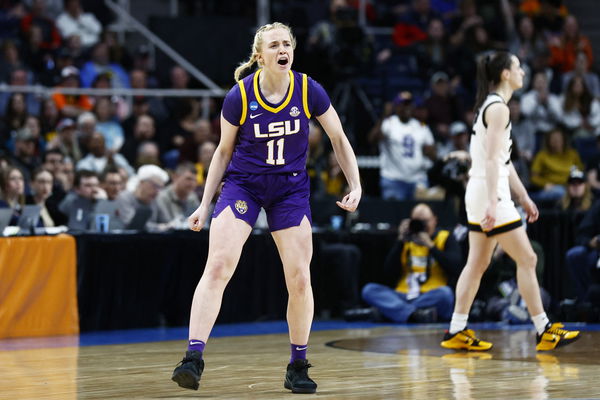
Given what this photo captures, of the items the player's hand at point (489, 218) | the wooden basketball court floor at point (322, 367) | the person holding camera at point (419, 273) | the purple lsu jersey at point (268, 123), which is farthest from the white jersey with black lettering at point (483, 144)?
the person holding camera at point (419, 273)

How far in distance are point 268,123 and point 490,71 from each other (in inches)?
104

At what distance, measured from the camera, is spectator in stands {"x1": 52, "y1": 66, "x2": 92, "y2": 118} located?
14.4 m

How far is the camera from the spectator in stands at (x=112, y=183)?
11.8m

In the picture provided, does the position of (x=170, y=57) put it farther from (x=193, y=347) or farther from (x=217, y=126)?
(x=193, y=347)

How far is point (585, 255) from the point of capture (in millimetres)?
11148

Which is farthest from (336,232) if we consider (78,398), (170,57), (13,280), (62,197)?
(78,398)

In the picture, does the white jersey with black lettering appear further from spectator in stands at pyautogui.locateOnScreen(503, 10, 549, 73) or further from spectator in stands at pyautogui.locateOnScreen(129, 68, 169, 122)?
spectator in stands at pyautogui.locateOnScreen(503, 10, 549, 73)

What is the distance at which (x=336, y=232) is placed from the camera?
12219 millimetres

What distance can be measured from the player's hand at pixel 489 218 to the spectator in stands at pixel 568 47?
10387 millimetres

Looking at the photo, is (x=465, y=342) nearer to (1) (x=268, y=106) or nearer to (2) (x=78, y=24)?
(1) (x=268, y=106)

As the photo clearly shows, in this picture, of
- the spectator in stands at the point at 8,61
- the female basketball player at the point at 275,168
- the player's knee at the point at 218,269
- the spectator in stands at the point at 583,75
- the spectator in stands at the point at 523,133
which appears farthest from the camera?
the spectator in stands at the point at 583,75

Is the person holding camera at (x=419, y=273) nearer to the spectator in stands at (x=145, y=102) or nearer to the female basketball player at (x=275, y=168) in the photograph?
the spectator in stands at (x=145, y=102)

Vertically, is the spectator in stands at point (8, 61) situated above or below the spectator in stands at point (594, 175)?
above

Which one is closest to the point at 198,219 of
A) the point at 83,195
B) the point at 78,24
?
the point at 83,195
